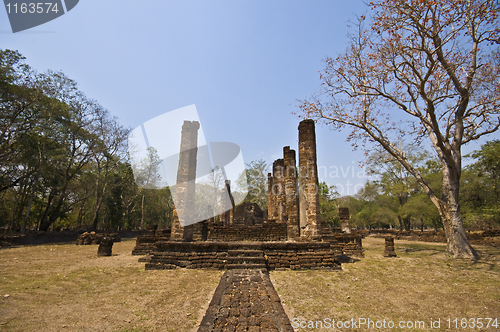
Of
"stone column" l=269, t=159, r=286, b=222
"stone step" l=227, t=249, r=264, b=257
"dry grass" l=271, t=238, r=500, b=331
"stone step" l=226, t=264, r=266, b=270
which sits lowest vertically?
"dry grass" l=271, t=238, r=500, b=331

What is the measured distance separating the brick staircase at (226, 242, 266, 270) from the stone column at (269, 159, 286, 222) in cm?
1115

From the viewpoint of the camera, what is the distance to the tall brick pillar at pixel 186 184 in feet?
32.5

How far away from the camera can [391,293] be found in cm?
531

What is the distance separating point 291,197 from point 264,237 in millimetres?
4699

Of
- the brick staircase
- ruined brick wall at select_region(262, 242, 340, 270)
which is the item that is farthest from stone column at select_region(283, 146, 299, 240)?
the brick staircase

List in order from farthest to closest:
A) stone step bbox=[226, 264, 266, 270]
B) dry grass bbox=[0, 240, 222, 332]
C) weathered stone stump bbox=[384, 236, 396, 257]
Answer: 1. weathered stone stump bbox=[384, 236, 396, 257]
2. stone step bbox=[226, 264, 266, 270]
3. dry grass bbox=[0, 240, 222, 332]

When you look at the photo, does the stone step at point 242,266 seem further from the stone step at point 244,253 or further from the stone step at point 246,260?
the stone step at point 244,253

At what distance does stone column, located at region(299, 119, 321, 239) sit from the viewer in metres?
9.92

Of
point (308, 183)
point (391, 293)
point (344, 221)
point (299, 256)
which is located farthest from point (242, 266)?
point (344, 221)

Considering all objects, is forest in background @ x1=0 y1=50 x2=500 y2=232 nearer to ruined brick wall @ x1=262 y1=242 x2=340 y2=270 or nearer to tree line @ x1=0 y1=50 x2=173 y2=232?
tree line @ x1=0 y1=50 x2=173 y2=232

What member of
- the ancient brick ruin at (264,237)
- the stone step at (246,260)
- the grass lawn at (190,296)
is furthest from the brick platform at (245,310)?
the ancient brick ruin at (264,237)

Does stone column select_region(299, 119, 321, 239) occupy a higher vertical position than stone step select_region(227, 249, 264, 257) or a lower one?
higher

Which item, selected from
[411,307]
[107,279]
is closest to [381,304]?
[411,307]

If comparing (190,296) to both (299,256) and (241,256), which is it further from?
(299,256)
